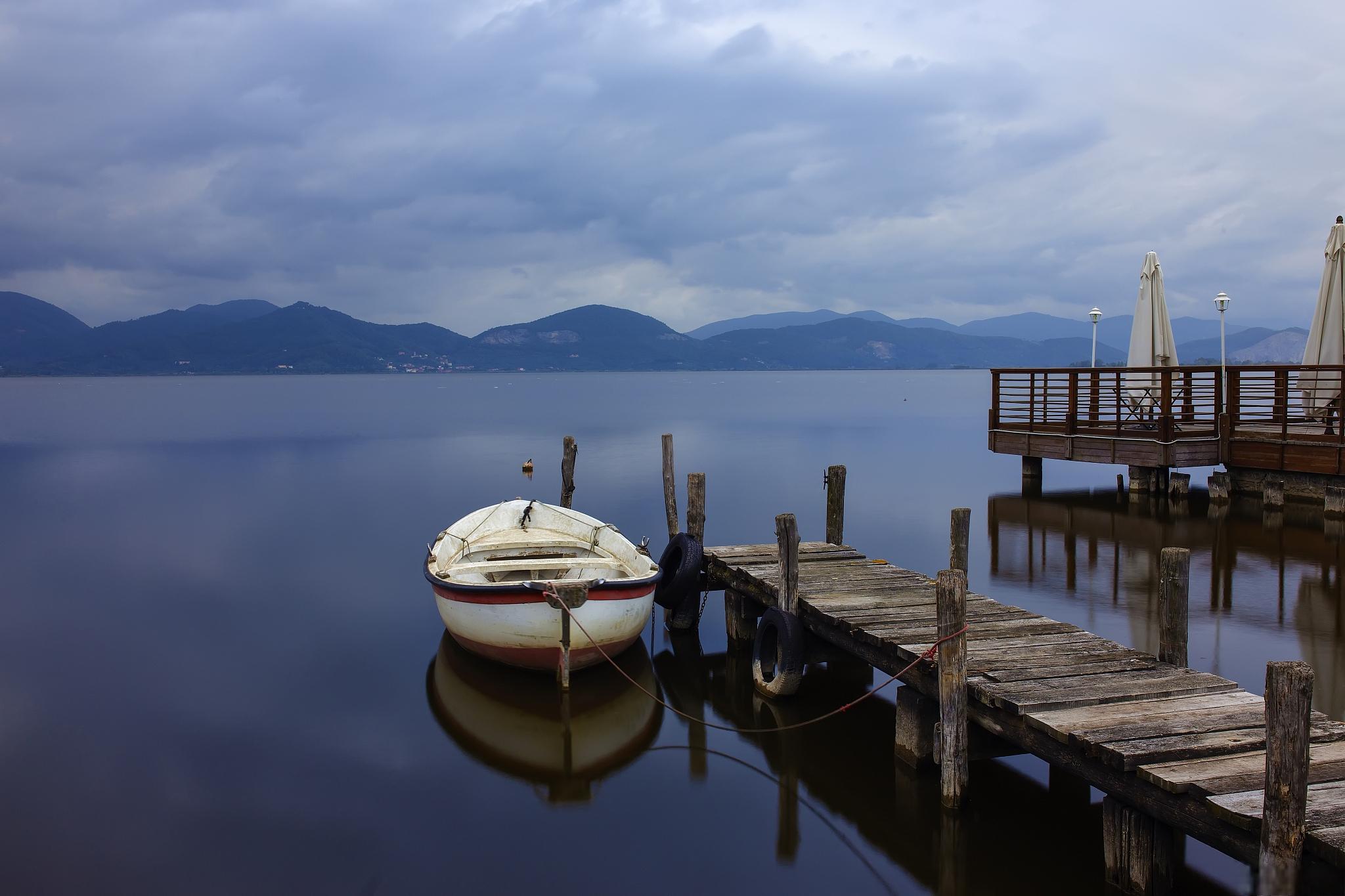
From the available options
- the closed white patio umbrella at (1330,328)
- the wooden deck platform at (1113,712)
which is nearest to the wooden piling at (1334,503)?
the closed white patio umbrella at (1330,328)

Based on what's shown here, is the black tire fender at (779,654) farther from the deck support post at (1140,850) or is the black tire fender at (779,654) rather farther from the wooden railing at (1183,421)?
the wooden railing at (1183,421)

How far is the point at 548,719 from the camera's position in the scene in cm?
1051

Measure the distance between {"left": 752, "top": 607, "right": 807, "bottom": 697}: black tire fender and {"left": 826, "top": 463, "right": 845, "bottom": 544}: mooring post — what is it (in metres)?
3.35

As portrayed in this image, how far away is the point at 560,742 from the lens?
1000 centimetres

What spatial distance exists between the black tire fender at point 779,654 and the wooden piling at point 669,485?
5142 millimetres

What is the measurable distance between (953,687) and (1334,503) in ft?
52.8

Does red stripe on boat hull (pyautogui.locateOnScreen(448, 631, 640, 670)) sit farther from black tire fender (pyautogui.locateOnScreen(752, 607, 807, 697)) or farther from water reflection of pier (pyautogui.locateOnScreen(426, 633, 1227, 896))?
black tire fender (pyautogui.locateOnScreen(752, 607, 807, 697))

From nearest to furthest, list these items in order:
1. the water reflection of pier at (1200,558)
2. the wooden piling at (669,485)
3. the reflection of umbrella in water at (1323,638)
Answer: the reflection of umbrella in water at (1323,638), the water reflection of pier at (1200,558), the wooden piling at (669,485)

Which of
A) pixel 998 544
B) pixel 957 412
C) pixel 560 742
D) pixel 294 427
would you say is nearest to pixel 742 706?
pixel 560 742

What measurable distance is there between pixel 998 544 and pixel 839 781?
12476mm

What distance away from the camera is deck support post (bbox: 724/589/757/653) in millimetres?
12742

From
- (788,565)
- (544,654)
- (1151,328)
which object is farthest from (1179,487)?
(544,654)

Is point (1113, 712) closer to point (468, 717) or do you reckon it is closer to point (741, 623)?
point (741, 623)

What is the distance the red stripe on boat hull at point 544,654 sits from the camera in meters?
11.0
